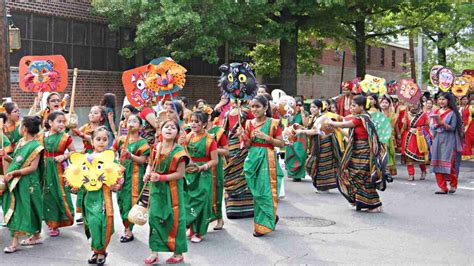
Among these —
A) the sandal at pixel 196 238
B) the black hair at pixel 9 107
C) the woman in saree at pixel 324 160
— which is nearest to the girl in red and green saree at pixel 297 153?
the woman in saree at pixel 324 160

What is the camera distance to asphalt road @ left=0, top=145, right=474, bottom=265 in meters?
6.69

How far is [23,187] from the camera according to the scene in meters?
6.94

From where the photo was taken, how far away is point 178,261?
6.45 meters

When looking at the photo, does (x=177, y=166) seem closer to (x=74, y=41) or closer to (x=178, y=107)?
(x=178, y=107)

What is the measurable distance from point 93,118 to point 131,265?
7.62 feet

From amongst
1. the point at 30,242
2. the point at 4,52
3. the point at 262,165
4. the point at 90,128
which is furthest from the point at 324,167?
the point at 4,52

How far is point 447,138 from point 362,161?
8.23 ft

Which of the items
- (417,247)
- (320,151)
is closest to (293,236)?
(417,247)

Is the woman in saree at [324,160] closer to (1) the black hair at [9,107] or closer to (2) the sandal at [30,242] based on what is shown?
(1) the black hair at [9,107]

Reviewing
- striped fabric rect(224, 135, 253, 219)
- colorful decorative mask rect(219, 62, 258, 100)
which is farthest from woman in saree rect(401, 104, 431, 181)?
colorful decorative mask rect(219, 62, 258, 100)

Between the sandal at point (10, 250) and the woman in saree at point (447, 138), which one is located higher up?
the woman in saree at point (447, 138)

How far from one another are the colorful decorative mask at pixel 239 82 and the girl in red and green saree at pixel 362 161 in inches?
56.9

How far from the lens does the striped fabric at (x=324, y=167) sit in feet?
36.3

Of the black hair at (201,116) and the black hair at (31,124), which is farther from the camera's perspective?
the black hair at (201,116)
